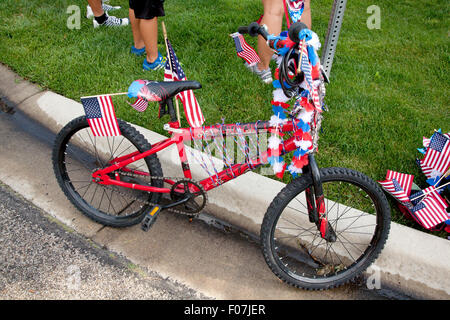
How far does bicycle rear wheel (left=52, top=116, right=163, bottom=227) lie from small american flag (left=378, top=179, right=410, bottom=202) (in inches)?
64.7

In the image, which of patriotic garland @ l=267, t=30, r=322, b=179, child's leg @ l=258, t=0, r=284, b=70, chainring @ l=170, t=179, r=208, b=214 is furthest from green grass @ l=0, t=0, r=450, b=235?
patriotic garland @ l=267, t=30, r=322, b=179

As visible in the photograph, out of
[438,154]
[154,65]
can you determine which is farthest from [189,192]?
[154,65]

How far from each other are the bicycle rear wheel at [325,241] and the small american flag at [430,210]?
31 centimetres

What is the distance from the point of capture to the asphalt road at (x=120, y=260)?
2217 millimetres

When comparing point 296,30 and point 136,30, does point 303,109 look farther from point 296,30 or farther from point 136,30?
point 136,30

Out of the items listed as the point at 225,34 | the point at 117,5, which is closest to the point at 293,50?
the point at 225,34

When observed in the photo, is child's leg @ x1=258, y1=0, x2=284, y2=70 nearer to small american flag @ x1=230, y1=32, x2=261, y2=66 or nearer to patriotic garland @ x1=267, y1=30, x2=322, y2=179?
small american flag @ x1=230, y1=32, x2=261, y2=66

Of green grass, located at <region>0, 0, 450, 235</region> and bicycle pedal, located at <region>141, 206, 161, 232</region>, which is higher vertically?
green grass, located at <region>0, 0, 450, 235</region>

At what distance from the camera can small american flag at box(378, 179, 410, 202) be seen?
8.38 feet

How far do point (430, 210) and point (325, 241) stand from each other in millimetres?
759

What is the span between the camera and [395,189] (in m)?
2.60

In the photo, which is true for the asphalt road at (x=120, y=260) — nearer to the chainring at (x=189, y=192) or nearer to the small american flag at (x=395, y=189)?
the chainring at (x=189, y=192)

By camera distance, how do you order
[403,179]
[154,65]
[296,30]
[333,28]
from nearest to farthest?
1. [296,30]
2. [403,179]
3. [333,28]
4. [154,65]

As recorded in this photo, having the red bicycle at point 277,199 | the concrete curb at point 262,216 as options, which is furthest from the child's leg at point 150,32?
the red bicycle at point 277,199
